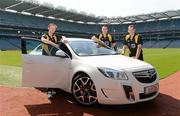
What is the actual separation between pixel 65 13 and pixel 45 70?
71.0 meters

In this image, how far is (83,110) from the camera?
5.95 meters

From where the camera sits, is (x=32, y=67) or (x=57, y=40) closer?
(x=32, y=67)

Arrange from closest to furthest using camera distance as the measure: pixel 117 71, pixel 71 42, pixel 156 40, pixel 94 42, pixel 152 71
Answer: pixel 117 71 < pixel 152 71 < pixel 71 42 < pixel 94 42 < pixel 156 40

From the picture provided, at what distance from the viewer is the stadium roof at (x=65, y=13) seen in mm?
62844

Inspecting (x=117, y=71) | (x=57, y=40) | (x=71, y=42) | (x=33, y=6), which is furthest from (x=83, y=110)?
(x=33, y=6)

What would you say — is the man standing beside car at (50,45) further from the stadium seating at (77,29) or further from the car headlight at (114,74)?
the stadium seating at (77,29)

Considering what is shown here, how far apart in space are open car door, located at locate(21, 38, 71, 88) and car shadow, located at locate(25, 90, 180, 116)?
521mm

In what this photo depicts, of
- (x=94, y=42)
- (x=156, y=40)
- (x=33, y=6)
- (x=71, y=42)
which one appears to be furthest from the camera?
(x=156, y=40)

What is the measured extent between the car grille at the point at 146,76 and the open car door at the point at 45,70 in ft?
5.73

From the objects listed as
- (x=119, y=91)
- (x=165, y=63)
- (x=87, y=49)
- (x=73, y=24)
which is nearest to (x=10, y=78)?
(x=87, y=49)

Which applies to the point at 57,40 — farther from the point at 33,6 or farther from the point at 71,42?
the point at 33,6

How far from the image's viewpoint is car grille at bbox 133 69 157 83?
5810 millimetres

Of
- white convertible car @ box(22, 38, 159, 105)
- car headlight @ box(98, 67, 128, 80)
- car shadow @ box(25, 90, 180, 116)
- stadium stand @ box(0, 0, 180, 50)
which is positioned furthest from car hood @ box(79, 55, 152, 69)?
stadium stand @ box(0, 0, 180, 50)

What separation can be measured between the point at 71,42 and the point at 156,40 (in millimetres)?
77329
